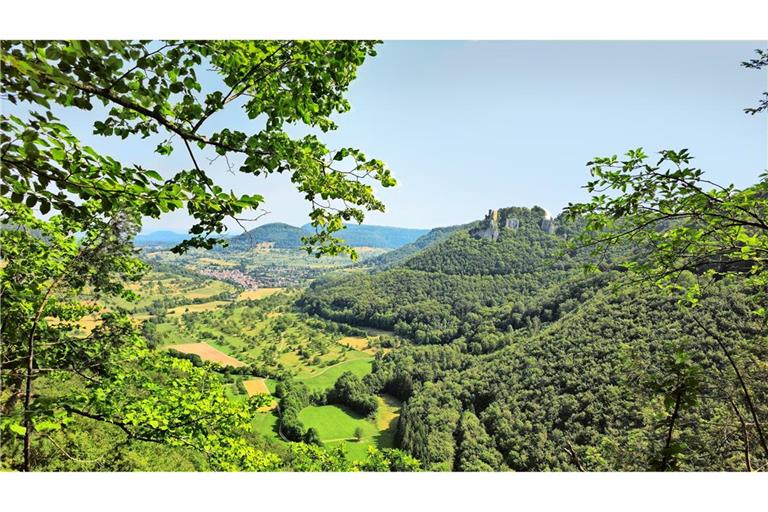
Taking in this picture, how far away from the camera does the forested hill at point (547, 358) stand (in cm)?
292

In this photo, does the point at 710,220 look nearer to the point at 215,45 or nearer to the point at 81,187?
the point at 215,45

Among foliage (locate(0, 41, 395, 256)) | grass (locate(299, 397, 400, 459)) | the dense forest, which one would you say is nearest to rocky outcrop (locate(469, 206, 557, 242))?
grass (locate(299, 397, 400, 459))

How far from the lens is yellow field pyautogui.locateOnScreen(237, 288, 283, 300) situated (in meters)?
107

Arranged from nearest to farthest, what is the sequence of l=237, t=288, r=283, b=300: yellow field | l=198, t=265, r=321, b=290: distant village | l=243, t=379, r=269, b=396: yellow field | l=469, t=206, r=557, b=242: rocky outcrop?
l=243, t=379, r=269, b=396: yellow field, l=469, t=206, r=557, b=242: rocky outcrop, l=237, t=288, r=283, b=300: yellow field, l=198, t=265, r=321, b=290: distant village

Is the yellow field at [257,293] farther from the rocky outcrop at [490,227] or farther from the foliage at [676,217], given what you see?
the foliage at [676,217]

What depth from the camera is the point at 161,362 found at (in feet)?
14.4

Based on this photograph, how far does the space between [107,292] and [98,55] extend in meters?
3.66

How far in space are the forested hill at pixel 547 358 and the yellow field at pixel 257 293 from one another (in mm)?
21843

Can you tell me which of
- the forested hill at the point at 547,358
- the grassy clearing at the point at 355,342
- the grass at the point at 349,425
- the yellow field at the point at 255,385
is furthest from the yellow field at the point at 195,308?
the grass at the point at 349,425

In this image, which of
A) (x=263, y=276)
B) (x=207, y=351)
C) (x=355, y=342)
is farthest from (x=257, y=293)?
(x=207, y=351)

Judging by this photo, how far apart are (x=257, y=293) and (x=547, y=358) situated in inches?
3825

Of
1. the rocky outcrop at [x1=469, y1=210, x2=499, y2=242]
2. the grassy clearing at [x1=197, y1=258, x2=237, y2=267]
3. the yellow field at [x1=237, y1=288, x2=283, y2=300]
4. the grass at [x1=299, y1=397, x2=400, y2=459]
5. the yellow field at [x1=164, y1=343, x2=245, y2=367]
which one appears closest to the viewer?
the grass at [x1=299, y1=397, x2=400, y2=459]

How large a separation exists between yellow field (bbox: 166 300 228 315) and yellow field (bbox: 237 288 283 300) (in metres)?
10.7

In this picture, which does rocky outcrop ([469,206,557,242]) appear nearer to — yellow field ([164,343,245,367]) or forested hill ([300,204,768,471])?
forested hill ([300,204,768,471])
